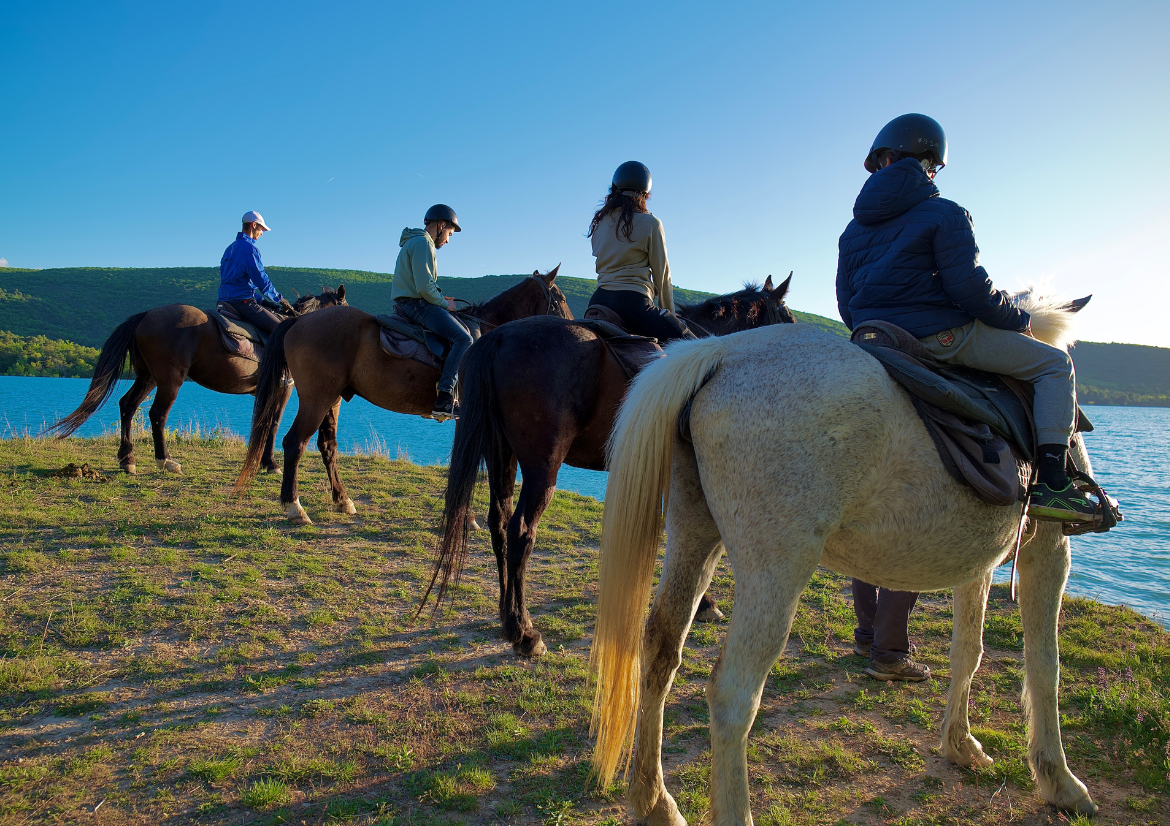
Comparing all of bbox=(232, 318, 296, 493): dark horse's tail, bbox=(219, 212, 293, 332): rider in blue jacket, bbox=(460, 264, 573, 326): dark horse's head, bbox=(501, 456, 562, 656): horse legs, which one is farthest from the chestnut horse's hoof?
bbox=(219, 212, 293, 332): rider in blue jacket

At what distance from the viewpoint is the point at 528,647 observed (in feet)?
12.8

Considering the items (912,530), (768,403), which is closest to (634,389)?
(768,403)

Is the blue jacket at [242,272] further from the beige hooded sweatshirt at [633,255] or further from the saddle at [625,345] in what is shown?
the saddle at [625,345]

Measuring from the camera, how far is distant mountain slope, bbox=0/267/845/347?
53.1 meters

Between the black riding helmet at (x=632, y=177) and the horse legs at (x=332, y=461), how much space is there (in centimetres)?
442

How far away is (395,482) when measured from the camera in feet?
29.6

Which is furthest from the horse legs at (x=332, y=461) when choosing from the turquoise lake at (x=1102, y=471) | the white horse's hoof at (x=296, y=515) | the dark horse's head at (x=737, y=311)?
the dark horse's head at (x=737, y=311)

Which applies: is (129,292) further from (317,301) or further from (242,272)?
(317,301)

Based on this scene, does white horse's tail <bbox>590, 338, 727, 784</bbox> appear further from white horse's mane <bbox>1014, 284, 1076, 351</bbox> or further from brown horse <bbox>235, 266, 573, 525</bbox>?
brown horse <bbox>235, 266, 573, 525</bbox>

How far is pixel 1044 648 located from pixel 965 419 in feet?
4.89

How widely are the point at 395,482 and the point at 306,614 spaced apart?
482 cm

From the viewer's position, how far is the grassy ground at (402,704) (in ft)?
8.16

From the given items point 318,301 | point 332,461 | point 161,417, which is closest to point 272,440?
point 332,461

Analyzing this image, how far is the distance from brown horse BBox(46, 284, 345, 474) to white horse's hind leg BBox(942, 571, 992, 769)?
7.84 m
